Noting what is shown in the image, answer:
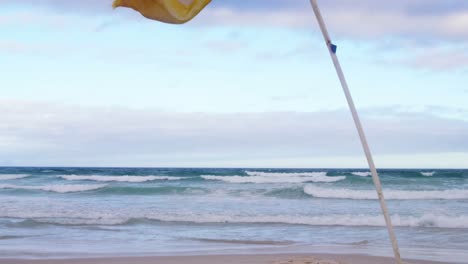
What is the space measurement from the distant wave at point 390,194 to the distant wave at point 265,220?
7.17 meters

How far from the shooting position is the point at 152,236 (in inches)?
561

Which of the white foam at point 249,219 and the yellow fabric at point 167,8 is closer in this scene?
the yellow fabric at point 167,8

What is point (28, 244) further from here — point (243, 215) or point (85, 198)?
point (85, 198)

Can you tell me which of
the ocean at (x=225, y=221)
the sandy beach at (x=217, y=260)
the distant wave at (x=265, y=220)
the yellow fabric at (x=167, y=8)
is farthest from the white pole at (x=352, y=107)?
the distant wave at (x=265, y=220)

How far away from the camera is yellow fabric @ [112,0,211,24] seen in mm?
4836

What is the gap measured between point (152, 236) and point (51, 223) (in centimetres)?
358

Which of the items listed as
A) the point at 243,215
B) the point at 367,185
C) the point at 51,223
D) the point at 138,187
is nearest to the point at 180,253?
the point at 51,223

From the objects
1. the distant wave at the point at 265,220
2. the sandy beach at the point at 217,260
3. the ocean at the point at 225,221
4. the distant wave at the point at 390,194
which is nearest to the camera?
the sandy beach at the point at 217,260

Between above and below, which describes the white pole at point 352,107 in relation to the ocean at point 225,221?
above

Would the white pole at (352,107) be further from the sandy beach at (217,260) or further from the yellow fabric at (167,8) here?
the sandy beach at (217,260)

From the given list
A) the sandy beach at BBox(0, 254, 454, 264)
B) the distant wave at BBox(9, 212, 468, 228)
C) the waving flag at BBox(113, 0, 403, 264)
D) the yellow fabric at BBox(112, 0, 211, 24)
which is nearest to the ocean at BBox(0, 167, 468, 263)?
the distant wave at BBox(9, 212, 468, 228)

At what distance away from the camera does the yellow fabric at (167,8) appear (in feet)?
15.9

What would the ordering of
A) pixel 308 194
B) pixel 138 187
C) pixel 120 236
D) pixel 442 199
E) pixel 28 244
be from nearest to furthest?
1. pixel 28 244
2. pixel 120 236
3. pixel 442 199
4. pixel 308 194
5. pixel 138 187

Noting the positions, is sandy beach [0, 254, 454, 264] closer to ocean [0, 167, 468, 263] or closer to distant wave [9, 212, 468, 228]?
ocean [0, 167, 468, 263]
